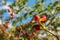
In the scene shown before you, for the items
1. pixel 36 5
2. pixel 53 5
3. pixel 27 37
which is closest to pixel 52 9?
pixel 53 5

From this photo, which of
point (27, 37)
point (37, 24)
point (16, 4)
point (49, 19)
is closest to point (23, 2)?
point (16, 4)

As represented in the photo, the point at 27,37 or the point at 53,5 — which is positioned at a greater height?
the point at 53,5

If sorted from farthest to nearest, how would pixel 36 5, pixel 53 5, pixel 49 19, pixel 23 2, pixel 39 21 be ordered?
pixel 23 2 → pixel 36 5 → pixel 53 5 → pixel 49 19 → pixel 39 21

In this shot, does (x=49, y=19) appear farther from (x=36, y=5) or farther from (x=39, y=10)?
(x=36, y=5)

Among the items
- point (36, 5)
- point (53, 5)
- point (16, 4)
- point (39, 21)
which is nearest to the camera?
point (39, 21)

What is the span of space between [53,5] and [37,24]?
79 centimetres

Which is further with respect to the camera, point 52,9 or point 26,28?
point 26,28

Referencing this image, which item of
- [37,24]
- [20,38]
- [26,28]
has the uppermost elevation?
[37,24]

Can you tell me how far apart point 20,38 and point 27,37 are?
0.49 metres

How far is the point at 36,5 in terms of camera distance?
387 cm

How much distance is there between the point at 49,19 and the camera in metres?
3.39

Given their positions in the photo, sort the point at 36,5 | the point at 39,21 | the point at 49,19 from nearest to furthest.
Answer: the point at 39,21
the point at 49,19
the point at 36,5

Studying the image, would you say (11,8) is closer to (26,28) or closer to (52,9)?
(26,28)

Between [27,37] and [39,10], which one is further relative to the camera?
[27,37]
